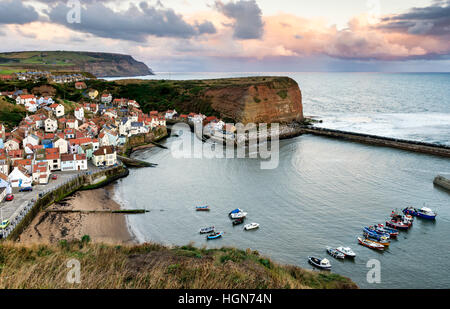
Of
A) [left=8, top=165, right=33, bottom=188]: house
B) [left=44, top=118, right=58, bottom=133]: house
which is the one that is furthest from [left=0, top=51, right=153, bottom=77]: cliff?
[left=8, top=165, right=33, bottom=188]: house

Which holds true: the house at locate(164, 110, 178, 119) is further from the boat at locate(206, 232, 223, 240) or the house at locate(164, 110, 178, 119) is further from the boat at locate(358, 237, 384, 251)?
the boat at locate(358, 237, 384, 251)

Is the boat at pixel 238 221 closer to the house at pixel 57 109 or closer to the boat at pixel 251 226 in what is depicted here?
the boat at pixel 251 226

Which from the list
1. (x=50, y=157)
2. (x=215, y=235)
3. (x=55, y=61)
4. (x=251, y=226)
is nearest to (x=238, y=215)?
(x=251, y=226)

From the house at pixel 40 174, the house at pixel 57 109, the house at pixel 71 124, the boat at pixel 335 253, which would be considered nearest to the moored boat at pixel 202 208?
Answer: the boat at pixel 335 253

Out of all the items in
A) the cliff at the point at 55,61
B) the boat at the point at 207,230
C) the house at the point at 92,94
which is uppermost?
the cliff at the point at 55,61

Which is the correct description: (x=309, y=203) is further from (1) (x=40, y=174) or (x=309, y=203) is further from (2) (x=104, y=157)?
(1) (x=40, y=174)

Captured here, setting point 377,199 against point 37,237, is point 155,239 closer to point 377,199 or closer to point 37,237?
point 37,237
